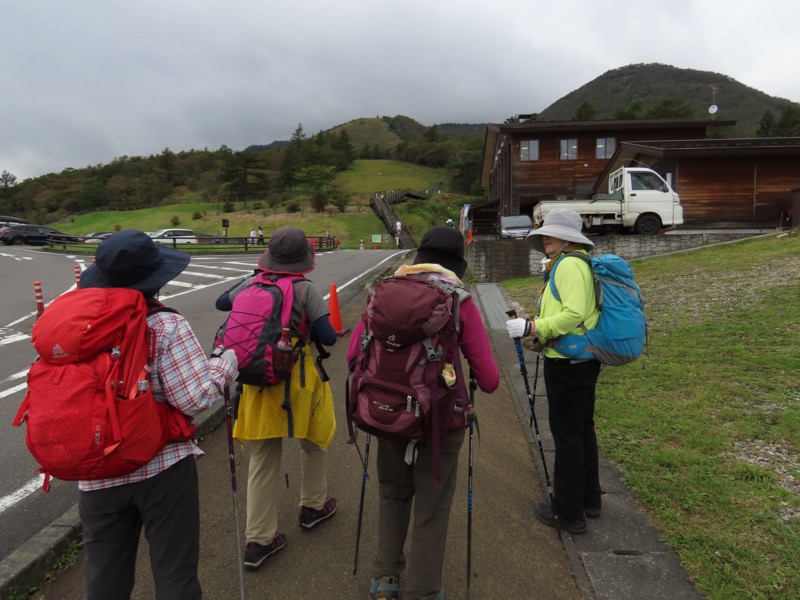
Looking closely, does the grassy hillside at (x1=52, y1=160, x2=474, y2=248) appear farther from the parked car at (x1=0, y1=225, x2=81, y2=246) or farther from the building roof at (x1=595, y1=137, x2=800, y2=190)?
the building roof at (x1=595, y1=137, x2=800, y2=190)

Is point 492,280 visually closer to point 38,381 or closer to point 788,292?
point 788,292

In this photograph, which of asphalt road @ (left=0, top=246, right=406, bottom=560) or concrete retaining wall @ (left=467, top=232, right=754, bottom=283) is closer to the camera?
asphalt road @ (left=0, top=246, right=406, bottom=560)

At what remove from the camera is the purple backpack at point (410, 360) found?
2025 mm

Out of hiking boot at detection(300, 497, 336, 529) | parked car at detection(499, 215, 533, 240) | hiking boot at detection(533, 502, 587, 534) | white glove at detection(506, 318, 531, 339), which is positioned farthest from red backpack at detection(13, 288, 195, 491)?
parked car at detection(499, 215, 533, 240)

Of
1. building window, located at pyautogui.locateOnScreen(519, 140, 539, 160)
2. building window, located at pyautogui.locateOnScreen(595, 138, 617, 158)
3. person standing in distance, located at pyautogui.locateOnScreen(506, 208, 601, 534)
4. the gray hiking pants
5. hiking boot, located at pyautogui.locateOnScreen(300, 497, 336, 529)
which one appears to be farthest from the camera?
building window, located at pyautogui.locateOnScreen(519, 140, 539, 160)

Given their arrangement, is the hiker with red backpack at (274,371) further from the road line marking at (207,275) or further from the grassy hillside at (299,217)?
the grassy hillside at (299,217)

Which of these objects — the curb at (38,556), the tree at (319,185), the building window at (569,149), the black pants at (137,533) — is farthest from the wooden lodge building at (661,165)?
the tree at (319,185)

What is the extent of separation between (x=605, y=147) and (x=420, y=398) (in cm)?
2878

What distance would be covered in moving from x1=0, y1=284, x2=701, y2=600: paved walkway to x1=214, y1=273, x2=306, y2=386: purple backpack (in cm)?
115

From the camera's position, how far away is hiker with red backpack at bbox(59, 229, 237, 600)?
1.82 metres

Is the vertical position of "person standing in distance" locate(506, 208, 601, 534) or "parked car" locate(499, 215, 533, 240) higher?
"parked car" locate(499, 215, 533, 240)

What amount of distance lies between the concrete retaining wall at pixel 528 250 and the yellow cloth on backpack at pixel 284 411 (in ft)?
41.0

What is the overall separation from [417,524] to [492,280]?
13.1 meters

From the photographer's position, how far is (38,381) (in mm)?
1591
